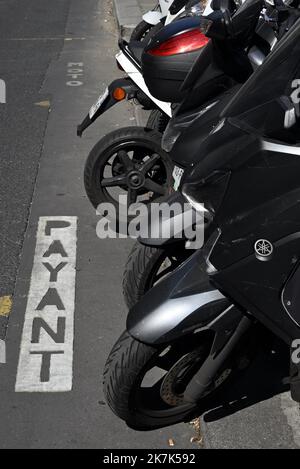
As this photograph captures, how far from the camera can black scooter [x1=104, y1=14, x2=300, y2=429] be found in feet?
9.27

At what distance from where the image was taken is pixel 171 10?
596 centimetres

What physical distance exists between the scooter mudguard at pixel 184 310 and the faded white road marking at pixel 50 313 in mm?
951

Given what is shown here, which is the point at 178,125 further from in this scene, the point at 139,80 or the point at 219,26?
the point at 139,80

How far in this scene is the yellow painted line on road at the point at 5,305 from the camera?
14.6 ft

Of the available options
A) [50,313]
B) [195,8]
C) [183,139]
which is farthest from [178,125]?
[195,8]

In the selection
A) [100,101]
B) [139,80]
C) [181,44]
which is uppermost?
[181,44]

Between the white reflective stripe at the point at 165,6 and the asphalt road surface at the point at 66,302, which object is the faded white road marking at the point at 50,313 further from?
the white reflective stripe at the point at 165,6

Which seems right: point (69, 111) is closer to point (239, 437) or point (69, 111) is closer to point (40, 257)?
point (40, 257)

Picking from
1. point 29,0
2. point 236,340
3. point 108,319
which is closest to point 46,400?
point 108,319

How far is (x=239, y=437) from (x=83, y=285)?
5.33 feet

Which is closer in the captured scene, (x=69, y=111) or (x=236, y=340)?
(x=236, y=340)

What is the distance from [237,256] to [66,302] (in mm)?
1896

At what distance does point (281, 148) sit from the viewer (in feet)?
9.12

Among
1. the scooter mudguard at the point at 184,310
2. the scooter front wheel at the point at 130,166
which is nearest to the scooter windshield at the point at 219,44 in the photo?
the scooter front wheel at the point at 130,166
